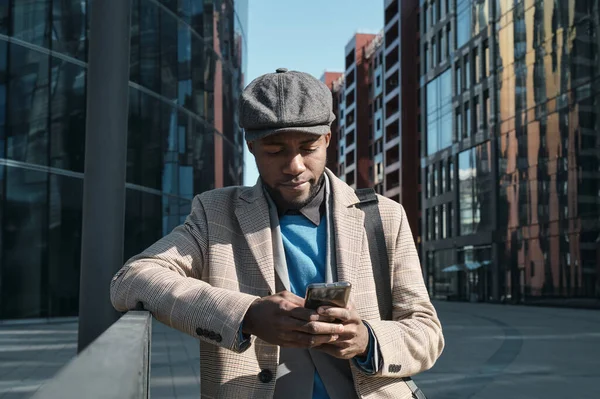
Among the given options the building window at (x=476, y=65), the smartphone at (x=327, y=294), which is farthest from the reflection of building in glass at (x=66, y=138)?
the building window at (x=476, y=65)

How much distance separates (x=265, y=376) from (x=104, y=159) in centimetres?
305

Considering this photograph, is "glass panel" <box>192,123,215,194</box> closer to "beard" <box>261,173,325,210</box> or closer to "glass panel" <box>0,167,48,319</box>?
"glass panel" <box>0,167,48,319</box>

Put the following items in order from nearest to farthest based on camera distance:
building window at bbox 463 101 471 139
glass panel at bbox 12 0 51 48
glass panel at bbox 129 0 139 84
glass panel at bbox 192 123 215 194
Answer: glass panel at bbox 12 0 51 48 < glass panel at bbox 129 0 139 84 < glass panel at bbox 192 123 215 194 < building window at bbox 463 101 471 139

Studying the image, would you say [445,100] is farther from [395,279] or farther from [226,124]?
[395,279]

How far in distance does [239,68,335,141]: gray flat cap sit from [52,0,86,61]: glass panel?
17996mm

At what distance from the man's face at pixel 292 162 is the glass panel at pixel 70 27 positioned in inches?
709

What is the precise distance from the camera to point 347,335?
1.84 meters

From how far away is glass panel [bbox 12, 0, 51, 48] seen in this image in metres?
18.0

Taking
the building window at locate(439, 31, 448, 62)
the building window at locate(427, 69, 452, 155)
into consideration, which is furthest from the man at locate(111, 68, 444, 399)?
the building window at locate(439, 31, 448, 62)

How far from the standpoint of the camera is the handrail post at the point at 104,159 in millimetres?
4711

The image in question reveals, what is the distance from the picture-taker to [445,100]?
1950 inches

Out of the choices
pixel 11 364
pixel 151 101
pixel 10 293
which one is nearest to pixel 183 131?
pixel 151 101

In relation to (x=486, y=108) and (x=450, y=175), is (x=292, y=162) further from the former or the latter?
(x=450, y=175)

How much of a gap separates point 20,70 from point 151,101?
14.7ft
